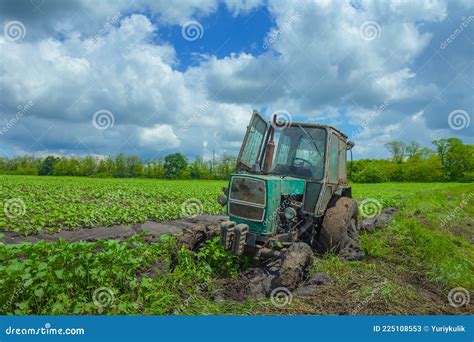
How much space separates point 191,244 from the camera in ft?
20.2

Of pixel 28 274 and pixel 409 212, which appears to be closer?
pixel 28 274

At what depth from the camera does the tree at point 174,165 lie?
59625 millimetres

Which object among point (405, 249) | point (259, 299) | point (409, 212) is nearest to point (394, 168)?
point (409, 212)

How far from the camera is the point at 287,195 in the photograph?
6117 mm

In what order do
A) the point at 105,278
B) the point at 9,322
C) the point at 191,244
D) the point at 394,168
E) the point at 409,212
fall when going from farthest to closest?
1. the point at 394,168
2. the point at 409,212
3. the point at 191,244
4. the point at 105,278
5. the point at 9,322

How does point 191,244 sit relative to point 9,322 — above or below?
above

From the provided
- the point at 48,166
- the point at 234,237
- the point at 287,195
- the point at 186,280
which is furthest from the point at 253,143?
the point at 48,166

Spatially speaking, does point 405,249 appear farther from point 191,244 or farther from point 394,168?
point 394,168

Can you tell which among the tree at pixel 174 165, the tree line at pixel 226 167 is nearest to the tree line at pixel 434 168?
the tree line at pixel 226 167

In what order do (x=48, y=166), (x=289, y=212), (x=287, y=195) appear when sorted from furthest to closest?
(x=48, y=166)
(x=287, y=195)
(x=289, y=212)

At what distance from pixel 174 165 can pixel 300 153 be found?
55.5 meters

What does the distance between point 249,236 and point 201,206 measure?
9464mm

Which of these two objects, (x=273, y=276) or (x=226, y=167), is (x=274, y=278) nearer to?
(x=273, y=276)

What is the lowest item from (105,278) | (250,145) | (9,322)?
(9,322)
